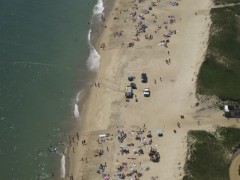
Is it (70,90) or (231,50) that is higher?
(231,50)

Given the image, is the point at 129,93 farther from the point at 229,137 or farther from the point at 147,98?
the point at 229,137

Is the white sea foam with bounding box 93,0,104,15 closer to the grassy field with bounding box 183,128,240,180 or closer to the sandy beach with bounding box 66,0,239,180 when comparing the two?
the sandy beach with bounding box 66,0,239,180

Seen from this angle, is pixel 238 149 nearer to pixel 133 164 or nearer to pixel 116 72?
pixel 133 164

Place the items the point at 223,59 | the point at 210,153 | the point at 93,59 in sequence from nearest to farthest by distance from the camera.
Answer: the point at 210,153, the point at 223,59, the point at 93,59

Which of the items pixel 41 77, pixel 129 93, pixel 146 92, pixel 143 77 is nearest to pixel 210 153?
pixel 146 92

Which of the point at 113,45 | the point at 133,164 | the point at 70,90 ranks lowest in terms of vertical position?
the point at 133,164

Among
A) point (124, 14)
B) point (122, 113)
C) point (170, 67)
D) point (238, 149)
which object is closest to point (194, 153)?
point (238, 149)

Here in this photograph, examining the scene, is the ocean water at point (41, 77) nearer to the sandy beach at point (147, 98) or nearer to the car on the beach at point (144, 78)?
the sandy beach at point (147, 98)
